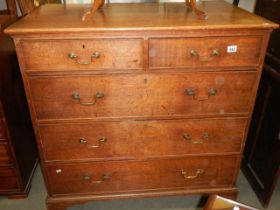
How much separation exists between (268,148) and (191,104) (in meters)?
0.67

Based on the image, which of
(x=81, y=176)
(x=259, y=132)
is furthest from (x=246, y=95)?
(x=81, y=176)

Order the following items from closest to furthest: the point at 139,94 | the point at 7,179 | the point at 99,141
Answer: the point at 139,94, the point at 99,141, the point at 7,179

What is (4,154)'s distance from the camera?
1.54 metres

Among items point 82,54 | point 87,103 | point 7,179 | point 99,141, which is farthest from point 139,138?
point 7,179

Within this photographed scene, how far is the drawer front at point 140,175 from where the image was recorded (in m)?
1.44

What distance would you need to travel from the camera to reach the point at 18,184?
1.67 meters

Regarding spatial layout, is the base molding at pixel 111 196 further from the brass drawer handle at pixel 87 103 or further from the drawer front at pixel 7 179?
the brass drawer handle at pixel 87 103

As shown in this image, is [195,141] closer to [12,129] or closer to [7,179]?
[12,129]

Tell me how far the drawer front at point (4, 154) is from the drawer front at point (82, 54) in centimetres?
58

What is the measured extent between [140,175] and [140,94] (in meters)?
0.48

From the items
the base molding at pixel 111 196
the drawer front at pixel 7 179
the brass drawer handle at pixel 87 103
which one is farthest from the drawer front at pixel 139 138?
the drawer front at pixel 7 179

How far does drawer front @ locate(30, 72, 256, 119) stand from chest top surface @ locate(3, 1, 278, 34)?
8.3 inches

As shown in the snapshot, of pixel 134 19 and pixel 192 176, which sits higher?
pixel 134 19

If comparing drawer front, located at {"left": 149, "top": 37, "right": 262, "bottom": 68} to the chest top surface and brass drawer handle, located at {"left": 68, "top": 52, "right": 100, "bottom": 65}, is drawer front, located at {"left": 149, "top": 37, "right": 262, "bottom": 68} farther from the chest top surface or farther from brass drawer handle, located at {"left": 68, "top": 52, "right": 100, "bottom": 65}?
brass drawer handle, located at {"left": 68, "top": 52, "right": 100, "bottom": 65}
